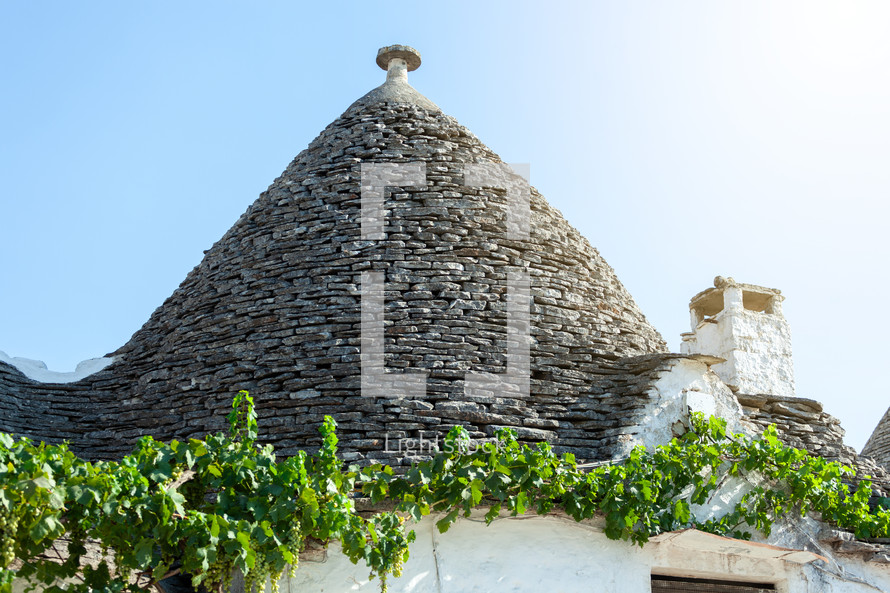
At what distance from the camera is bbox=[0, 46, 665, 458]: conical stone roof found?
716 centimetres

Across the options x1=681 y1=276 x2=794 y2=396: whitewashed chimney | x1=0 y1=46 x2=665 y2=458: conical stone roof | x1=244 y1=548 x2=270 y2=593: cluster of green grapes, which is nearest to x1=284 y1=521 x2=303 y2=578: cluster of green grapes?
x1=244 y1=548 x2=270 y2=593: cluster of green grapes

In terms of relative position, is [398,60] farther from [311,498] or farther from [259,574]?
[259,574]

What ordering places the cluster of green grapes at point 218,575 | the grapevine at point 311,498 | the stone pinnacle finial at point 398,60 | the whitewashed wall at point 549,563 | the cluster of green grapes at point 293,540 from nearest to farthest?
1. the grapevine at point 311,498
2. the cluster of green grapes at point 218,575
3. the cluster of green grapes at point 293,540
4. the whitewashed wall at point 549,563
5. the stone pinnacle finial at point 398,60

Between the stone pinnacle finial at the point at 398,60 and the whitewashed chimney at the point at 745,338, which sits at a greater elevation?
the stone pinnacle finial at the point at 398,60

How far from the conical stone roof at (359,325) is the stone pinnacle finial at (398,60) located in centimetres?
121

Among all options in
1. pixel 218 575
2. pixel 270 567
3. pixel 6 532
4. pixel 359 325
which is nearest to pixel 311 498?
pixel 270 567

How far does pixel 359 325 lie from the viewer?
7.39 m

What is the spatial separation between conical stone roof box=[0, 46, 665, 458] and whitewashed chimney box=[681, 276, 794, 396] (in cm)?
598

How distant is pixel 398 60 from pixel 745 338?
A: 7302 millimetres

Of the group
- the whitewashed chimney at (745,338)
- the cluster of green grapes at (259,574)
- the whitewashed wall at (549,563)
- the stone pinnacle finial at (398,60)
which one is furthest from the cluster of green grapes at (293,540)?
the whitewashed chimney at (745,338)

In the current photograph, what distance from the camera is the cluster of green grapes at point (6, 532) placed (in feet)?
15.3

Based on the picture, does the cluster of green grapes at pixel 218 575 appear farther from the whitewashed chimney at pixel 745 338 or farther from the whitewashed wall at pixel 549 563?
the whitewashed chimney at pixel 745 338

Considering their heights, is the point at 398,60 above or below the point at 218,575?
above

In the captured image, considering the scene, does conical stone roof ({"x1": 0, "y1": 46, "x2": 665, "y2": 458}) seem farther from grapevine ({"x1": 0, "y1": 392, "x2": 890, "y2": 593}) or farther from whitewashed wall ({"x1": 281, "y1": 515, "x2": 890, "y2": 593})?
whitewashed wall ({"x1": 281, "y1": 515, "x2": 890, "y2": 593})
